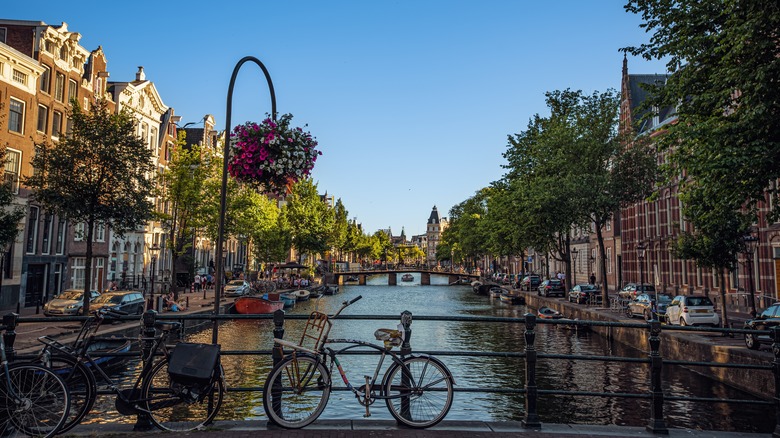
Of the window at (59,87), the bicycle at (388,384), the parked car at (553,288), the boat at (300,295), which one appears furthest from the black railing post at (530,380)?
the boat at (300,295)

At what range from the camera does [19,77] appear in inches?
1383

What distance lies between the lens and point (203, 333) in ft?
110

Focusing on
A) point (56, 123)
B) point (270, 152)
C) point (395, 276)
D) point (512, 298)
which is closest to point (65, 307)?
point (56, 123)

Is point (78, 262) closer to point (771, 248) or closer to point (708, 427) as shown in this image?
point (708, 427)

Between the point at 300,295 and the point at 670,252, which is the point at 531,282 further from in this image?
the point at 670,252

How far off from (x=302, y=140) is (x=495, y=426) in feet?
17.3

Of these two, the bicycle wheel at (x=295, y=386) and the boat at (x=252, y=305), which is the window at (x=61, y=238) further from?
the bicycle wheel at (x=295, y=386)

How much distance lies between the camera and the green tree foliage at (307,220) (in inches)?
3083

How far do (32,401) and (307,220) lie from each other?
7275cm

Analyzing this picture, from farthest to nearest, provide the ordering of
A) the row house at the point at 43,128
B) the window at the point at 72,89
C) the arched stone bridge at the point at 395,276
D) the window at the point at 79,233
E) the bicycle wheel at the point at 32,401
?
1. the arched stone bridge at the point at 395,276
2. the window at the point at 72,89
3. the row house at the point at 43,128
4. the window at the point at 79,233
5. the bicycle wheel at the point at 32,401

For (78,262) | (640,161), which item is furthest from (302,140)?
(78,262)

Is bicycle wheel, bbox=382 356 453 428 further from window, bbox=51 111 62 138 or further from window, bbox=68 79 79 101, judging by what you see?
window, bbox=68 79 79 101

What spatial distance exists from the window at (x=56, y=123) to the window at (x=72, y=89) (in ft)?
5.75

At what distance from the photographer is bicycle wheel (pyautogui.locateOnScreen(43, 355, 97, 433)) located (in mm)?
6570
